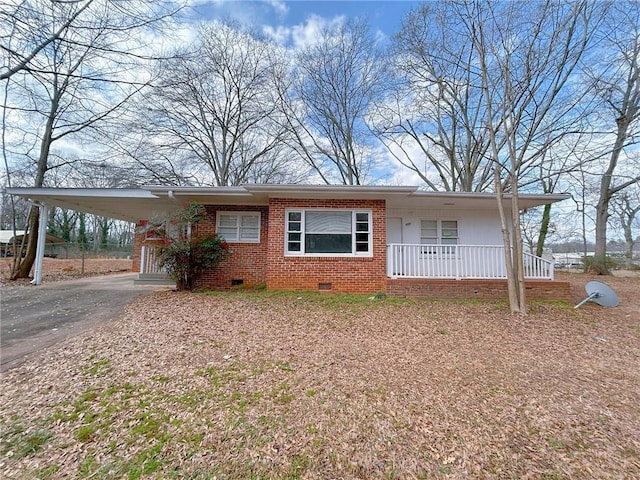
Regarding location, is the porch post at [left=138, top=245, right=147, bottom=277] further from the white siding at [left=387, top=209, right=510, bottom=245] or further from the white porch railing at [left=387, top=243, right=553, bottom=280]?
the white siding at [left=387, top=209, right=510, bottom=245]

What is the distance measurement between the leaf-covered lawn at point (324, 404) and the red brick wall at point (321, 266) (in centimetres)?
314

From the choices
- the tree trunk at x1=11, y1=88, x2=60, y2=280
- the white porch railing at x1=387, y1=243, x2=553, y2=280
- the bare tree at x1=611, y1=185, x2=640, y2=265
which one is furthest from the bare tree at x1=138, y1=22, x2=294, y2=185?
the bare tree at x1=611, y1=185, x2=640, y2=265

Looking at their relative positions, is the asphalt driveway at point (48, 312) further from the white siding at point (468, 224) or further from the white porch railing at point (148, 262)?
the white siding at point (468, 224)

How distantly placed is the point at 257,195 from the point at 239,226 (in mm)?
1524

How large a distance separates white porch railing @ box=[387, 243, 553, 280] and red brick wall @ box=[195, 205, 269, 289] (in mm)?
4013

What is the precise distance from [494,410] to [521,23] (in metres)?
8.81

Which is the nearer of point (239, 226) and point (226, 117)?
point (239, 226)

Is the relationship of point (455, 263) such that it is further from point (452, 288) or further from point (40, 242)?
point (40, 242)

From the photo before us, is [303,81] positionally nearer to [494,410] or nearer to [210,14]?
[210,14]

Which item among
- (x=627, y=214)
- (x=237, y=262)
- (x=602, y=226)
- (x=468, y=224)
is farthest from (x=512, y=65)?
(x=627, y=214)

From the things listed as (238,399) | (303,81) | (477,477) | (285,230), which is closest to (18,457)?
(238,399)

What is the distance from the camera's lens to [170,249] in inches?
312

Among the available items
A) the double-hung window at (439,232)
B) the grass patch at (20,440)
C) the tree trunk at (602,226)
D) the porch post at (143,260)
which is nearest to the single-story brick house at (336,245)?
the double-hung window at (439,232)

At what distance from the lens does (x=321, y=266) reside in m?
8.26
